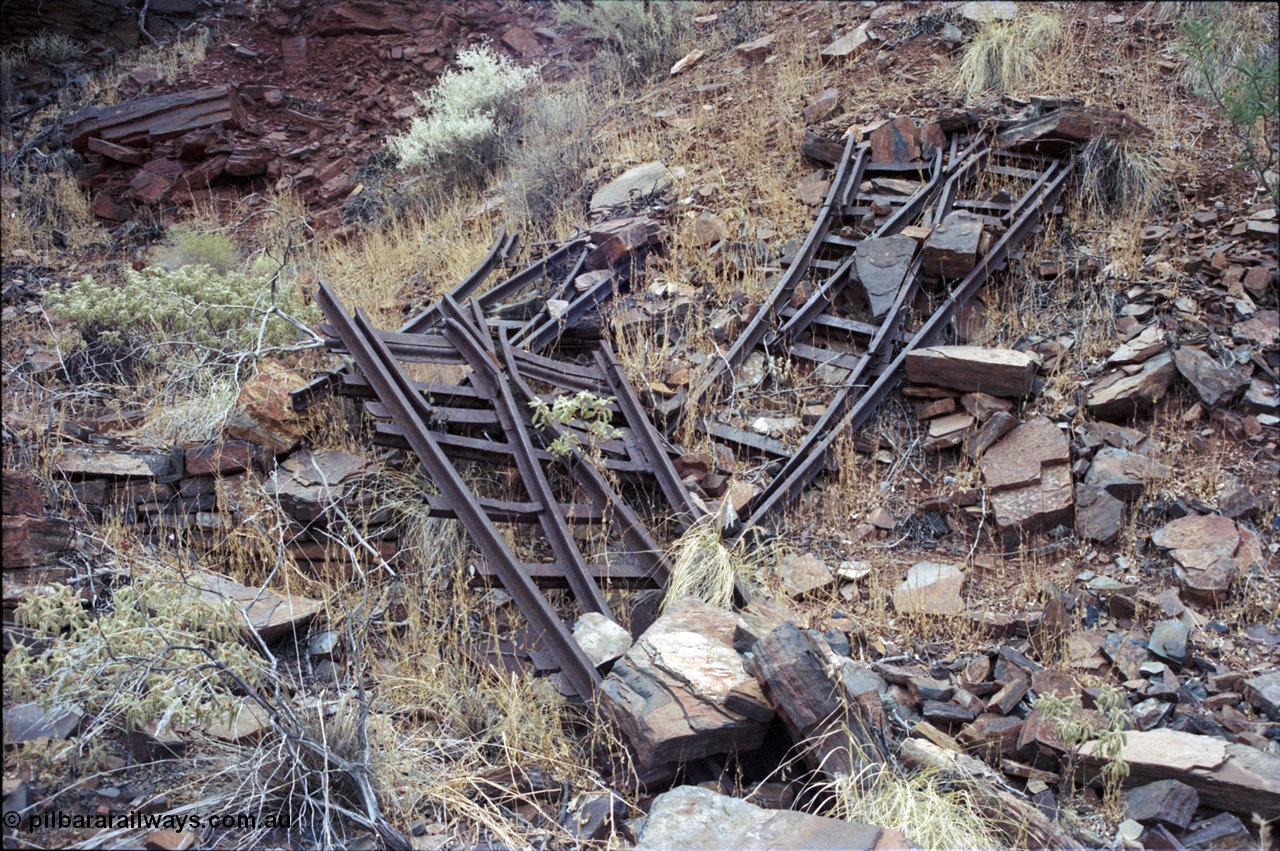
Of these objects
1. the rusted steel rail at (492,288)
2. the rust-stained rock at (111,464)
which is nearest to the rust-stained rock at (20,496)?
the rust-stained rock at (111,464)

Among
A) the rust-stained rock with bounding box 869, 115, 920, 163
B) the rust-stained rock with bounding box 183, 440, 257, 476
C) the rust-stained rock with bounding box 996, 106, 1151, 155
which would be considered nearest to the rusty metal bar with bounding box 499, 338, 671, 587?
the rust-stained rock with bounding box 183, 440, 257, 476

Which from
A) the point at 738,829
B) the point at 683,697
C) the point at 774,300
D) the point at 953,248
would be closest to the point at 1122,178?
the point at 953,248

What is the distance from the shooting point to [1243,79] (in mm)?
8375

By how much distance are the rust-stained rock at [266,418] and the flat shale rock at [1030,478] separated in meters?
4.65

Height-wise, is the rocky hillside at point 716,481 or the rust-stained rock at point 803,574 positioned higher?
the rocky hillside at point 716,481

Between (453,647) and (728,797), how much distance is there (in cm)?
192

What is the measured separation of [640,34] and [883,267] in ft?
24.4

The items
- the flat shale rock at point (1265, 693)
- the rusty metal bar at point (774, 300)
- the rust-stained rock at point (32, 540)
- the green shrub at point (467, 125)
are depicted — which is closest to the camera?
the flat shale rock at point (1265, 693)

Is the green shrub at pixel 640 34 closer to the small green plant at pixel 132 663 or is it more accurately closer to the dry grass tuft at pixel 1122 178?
the dry grass tuft at pixel 1122 178

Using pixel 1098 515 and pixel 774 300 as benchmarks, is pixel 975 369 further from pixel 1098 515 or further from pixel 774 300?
pixel 774 300

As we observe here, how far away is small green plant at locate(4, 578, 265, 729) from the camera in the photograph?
3795mm

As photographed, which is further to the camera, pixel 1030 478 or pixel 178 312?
pixel 178 312

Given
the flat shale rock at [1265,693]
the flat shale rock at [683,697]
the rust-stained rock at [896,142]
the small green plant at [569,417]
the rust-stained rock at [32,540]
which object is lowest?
the flat shale rock at [1265,693]

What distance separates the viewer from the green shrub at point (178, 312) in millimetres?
7145
